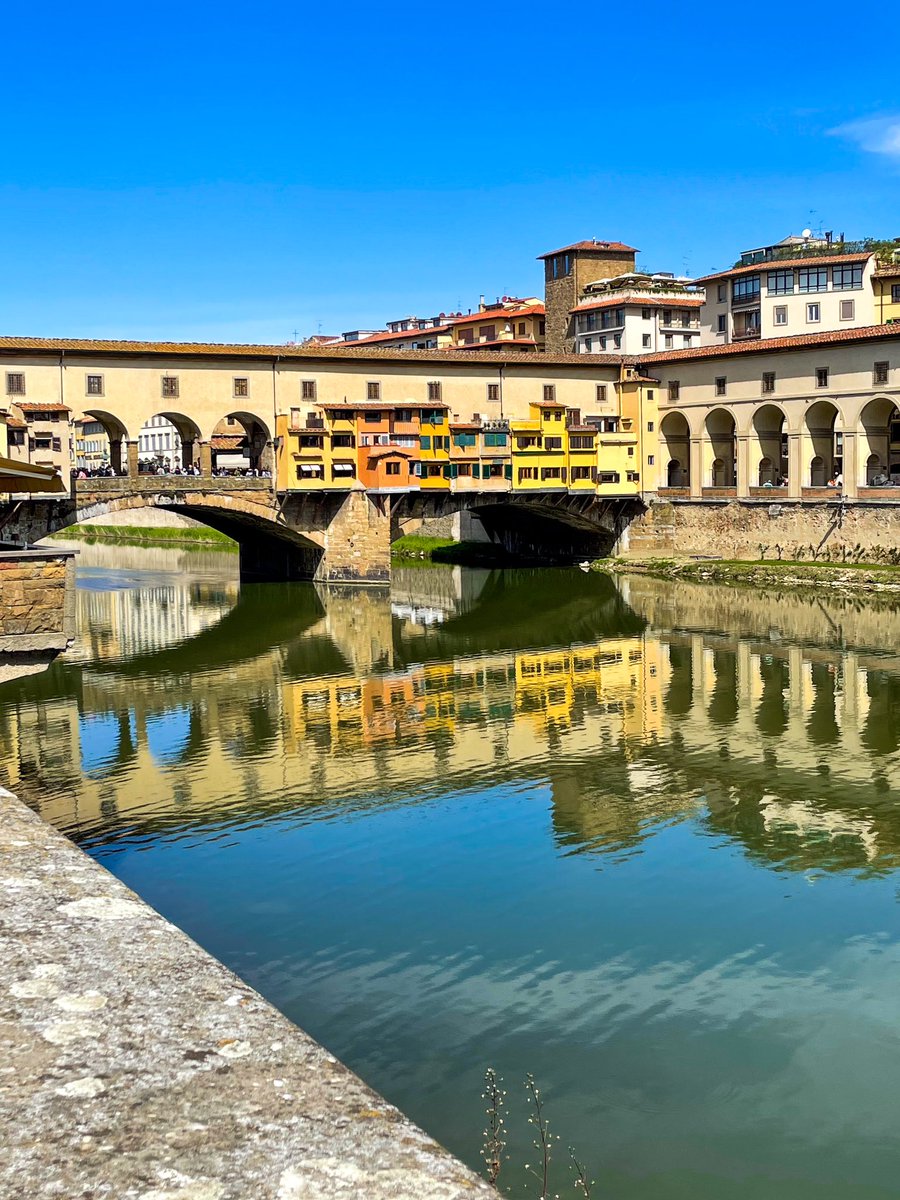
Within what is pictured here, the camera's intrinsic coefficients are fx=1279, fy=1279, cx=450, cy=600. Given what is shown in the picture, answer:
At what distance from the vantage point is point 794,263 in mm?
68438

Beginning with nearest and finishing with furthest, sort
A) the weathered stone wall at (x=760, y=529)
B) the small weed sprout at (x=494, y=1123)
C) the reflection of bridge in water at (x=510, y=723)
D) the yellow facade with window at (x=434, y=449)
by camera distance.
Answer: the small weed sprout at (x=494, y=1123) → the reflection of bridge in water at (x=510, y=723) → the weathered stone wall at (x=760, y=529) → the yellow facade with window at (x=434, y=449)

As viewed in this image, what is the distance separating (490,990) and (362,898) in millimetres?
3051

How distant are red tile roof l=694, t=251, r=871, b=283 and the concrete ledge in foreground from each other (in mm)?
65873

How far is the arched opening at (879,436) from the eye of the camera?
51.5 meters

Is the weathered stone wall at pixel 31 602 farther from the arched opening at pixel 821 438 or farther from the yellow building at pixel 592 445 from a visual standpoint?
the arched opening at pixel 821 438

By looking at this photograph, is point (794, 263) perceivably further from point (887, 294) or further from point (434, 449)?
point (434, 449)

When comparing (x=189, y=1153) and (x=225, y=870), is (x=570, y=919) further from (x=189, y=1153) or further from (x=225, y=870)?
(x=189, y=1153)

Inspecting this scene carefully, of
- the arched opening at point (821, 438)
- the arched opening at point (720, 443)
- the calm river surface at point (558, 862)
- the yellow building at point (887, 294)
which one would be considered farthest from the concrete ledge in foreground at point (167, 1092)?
the yellow building at point (887, 294)

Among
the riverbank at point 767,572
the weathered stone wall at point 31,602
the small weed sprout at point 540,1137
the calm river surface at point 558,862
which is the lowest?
the small weed sprout at point 540,1137

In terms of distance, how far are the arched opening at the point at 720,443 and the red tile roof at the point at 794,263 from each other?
46.6ft

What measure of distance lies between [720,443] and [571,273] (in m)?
24.4

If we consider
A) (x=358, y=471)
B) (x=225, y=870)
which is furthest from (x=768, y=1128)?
(x=358, y=471)

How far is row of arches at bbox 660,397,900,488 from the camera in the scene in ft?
171

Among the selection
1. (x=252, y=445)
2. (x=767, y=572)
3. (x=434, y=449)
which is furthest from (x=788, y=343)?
(x=252, y=445)
